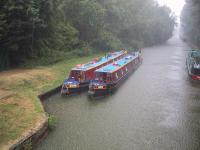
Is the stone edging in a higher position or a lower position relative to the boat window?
lower

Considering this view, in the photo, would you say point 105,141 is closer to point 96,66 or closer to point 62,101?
point 62,101

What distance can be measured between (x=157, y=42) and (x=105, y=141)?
75370 mm

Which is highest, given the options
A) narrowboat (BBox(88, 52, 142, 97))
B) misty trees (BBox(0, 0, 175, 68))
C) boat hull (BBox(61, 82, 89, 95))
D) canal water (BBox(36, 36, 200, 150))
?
misty trees (BBox(0, 0, 175, 68))

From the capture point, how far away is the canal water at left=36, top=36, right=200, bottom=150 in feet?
58.0

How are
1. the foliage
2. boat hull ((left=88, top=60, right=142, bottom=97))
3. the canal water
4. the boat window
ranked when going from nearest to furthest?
1. the canal water
2. the foliage
3. boat hull ((left=88, top=60, right=142, bottom=97))
4. the boat window

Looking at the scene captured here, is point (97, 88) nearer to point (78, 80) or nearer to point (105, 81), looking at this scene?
point (105, 81)

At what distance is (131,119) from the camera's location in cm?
2155

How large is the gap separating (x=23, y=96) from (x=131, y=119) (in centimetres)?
918

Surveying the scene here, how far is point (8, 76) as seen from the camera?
1079 inches

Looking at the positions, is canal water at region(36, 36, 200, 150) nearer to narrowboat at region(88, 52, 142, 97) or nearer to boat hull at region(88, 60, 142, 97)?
boat hull at region(88, 60, 142, 97)

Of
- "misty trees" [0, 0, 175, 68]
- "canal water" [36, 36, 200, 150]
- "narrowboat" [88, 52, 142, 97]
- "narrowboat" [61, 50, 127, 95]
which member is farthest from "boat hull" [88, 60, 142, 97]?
"misty trees" [0, 0, 175, 68]

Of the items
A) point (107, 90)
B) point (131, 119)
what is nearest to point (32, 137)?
point (131, 119)

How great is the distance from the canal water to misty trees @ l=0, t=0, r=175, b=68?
30.3ft

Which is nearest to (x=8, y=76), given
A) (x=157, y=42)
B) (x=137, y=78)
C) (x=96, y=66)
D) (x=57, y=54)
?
(x=96, y=66)
